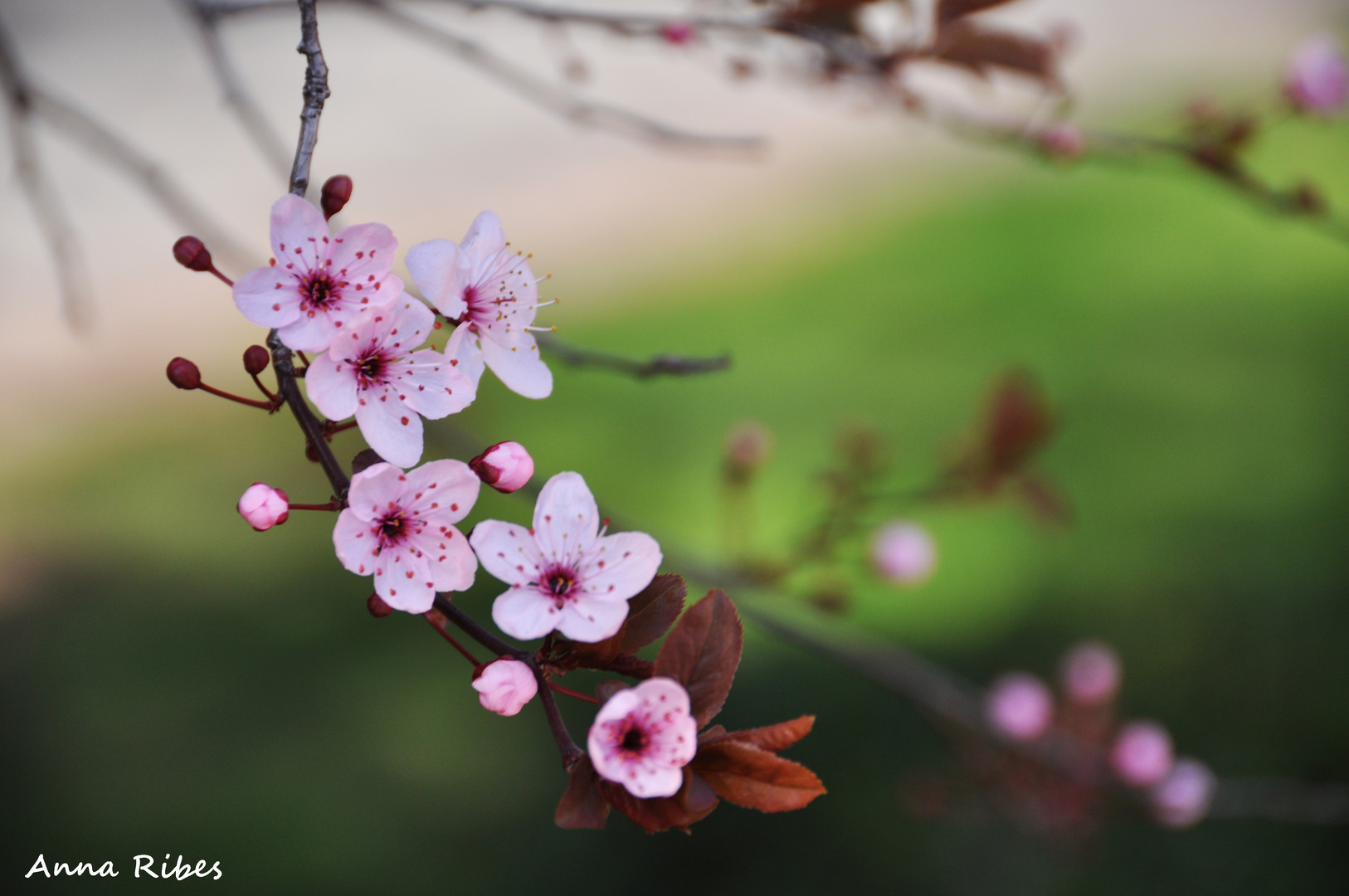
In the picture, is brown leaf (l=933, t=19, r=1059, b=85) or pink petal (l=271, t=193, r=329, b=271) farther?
brown leaf (l=933, t=19, r=1059, b=85)

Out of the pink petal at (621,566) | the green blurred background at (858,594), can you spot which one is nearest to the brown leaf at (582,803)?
the pink petal at (621,566)

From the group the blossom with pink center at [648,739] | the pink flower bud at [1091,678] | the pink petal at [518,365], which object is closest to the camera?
the blossom with pink center at [648,739]

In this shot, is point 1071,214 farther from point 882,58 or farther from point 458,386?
point 458,386

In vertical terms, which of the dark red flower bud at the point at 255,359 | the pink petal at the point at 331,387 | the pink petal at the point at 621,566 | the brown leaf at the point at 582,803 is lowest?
the brown leaf at the point at 582,803

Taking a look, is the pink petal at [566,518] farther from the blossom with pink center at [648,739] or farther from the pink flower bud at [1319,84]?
the pink flower bud at [1319,84]

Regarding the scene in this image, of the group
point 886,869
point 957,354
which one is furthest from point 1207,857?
point 957,354

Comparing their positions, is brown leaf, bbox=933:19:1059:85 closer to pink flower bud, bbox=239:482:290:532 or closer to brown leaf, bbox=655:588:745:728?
brown leaf, bbox=655:588:745:728

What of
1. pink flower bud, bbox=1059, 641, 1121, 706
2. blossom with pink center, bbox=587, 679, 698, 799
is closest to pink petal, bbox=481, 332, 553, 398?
blossom with pink center, bbox=587, 679, 698, 799

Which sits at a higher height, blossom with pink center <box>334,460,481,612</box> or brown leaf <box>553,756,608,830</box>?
blossom with pink center <box>334,460,481,612</box>

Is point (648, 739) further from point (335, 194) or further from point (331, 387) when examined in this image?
point (335, 194)
